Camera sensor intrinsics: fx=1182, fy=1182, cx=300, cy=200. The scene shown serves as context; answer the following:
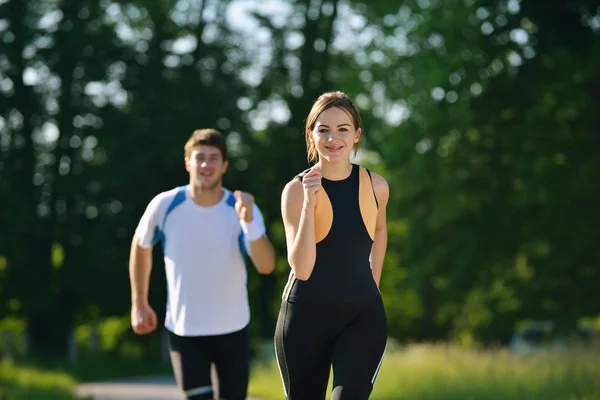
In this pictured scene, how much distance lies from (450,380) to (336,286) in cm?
1166

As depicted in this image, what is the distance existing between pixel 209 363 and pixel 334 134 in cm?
243

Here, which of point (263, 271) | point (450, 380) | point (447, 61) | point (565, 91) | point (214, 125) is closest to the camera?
point (263, 271)

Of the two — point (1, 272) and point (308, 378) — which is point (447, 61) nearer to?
point (1, 272)

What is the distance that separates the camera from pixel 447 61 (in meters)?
24.8

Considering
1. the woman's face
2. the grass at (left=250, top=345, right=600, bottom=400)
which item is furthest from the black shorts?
the grass at (left=250, top=345, right=600, bottom=400)

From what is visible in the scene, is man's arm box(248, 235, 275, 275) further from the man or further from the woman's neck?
the woman's neck

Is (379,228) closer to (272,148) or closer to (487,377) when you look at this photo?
(487,377)

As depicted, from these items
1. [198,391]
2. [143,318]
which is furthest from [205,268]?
[198,391]

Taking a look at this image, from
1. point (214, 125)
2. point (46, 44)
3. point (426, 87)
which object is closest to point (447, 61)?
point (426, 87)

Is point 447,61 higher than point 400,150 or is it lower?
higher

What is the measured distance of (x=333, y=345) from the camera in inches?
223

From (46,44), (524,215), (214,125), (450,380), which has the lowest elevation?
(450,380)

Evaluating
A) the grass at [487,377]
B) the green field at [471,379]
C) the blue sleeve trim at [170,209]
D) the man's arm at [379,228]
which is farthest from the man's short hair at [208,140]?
the grass at [487,377]

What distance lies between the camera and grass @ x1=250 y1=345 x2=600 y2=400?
15320 mm
